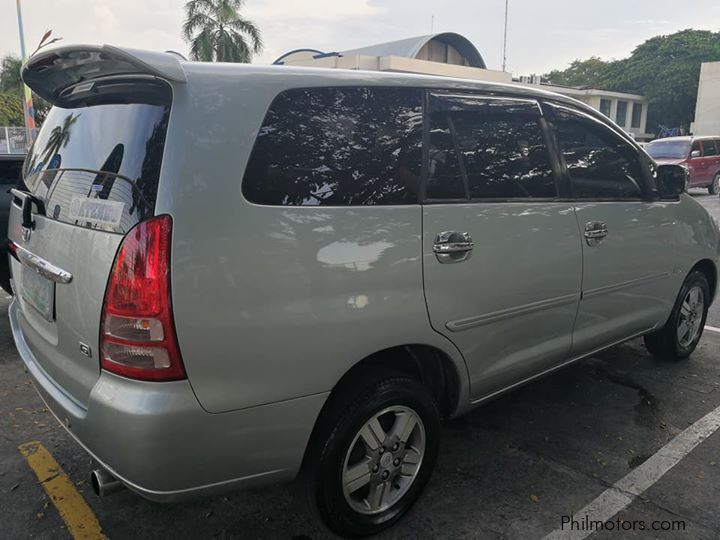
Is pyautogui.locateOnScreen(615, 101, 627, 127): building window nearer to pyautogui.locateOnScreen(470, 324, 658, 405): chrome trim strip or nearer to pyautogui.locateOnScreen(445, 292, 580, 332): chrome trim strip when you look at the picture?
pyautogui.locateOnScreen(470, 324, 658, 405): chrome trim strip

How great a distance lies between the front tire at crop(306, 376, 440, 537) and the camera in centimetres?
220

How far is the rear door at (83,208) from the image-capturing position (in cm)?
187

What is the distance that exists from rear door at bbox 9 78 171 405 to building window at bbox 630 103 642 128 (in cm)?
5612

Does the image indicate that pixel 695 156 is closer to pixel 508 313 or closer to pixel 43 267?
pixel 508 313

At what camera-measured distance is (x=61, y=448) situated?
3.11 metres

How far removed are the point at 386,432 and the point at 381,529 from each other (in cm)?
41

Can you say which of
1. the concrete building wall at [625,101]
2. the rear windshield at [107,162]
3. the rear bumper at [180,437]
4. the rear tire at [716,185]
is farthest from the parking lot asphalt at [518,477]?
the concrete building wall at [625,101]

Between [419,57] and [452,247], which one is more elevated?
[419,57]

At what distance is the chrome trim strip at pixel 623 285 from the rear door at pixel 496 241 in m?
0.15

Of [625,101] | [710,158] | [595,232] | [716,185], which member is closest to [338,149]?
[595,232]

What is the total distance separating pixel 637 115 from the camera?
5134 cm

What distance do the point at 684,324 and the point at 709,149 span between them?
16650 millimetres

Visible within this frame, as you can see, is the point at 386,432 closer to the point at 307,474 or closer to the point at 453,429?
the point at 307,474

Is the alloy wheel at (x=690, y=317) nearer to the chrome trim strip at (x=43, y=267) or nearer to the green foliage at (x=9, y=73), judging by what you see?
the chrome trim strip at (x=43, y=267)
